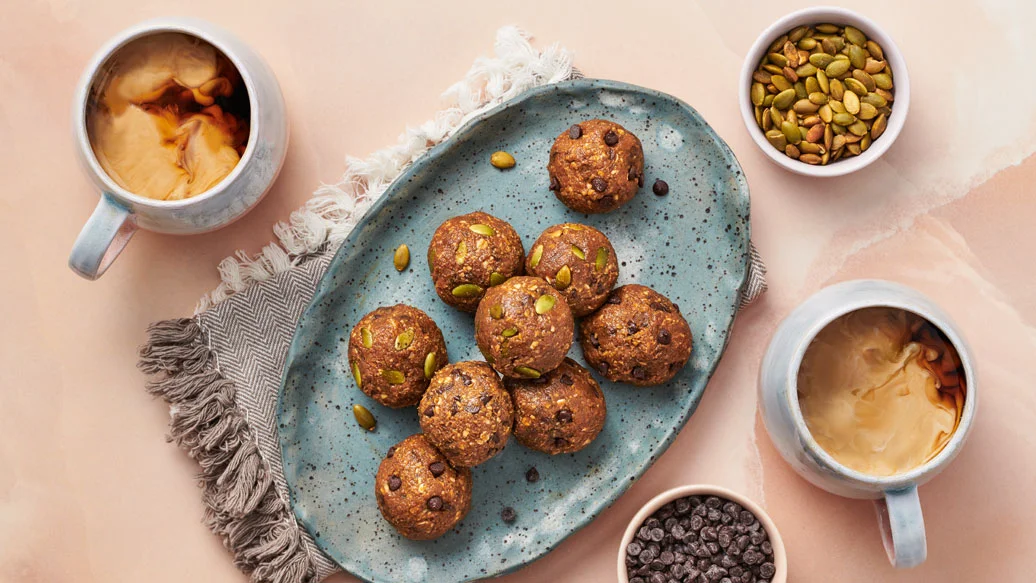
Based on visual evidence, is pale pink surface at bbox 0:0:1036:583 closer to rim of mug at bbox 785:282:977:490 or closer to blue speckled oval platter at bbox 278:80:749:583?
blue speckled oval platter at bbox 278:80:749:583

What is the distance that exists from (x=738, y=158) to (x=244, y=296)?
1.35 metres

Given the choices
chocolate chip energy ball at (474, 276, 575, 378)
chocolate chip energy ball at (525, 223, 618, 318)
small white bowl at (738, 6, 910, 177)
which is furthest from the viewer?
small white bowl at (738, 6, 910, 177)

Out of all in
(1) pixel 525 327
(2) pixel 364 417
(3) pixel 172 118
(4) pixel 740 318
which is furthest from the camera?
(4) pixel 740 318

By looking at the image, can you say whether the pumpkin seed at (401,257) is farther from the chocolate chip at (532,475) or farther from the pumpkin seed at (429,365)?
the chocolate chip at (532,475)

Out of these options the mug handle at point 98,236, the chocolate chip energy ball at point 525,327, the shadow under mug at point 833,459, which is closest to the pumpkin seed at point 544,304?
the chocolate chip energy ball at point 525,327

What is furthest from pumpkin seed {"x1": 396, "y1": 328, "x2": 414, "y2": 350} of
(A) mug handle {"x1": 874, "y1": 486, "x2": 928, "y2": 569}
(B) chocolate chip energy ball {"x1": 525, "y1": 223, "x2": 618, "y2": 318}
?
(A) mug handle {"x1": 874, "y1": 486, "x2": 928, "y2": 569}

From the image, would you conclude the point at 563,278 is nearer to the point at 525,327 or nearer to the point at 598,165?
the point at 525,327

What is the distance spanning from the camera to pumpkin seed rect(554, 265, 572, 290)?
1892 millimetres

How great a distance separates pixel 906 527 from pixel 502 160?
1.26 meters

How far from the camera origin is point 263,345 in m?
2.20

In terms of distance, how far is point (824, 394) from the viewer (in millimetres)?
1951

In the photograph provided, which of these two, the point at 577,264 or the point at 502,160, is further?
the point at 502,160

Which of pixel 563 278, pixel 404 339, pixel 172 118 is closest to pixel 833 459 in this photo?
pixel 563 278

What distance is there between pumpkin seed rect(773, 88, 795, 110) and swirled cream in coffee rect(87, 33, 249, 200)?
1.30 m
